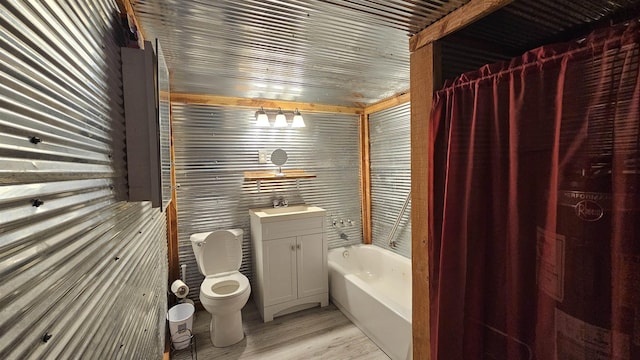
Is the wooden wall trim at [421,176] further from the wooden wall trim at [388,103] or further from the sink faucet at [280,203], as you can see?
the sink faucet at [280,203]

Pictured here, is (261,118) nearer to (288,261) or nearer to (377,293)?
(288,261)

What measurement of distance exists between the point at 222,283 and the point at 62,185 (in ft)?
7.44

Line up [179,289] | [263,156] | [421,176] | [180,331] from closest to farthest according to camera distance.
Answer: [421,176]
[180,331]
[179,289]
[263,156]

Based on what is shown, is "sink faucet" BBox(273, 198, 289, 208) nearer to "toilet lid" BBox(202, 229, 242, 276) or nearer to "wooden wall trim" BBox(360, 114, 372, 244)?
"toilet lid" BBox(202, 229, 242, 276)

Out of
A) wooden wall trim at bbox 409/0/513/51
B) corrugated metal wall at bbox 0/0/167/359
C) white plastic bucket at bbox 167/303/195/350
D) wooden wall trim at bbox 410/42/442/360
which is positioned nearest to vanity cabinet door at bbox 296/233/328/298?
white plastic bucket at bbox 167/303/195/350

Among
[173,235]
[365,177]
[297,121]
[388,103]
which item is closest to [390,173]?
[365,177]

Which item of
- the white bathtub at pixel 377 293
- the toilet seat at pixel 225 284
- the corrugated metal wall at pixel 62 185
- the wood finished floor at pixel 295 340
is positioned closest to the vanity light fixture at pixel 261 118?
the toilet seat at pixel 225 284

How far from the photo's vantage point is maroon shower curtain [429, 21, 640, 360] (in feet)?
2.68

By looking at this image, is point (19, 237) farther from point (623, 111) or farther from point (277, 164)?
point (277, 164)

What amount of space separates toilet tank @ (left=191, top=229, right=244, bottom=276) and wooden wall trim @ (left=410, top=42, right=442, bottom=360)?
1857mm

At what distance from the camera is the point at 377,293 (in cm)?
238

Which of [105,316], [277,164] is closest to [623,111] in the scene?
[105,316]

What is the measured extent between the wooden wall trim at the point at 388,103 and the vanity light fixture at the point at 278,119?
38.1 inches

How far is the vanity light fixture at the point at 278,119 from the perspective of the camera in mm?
2961
